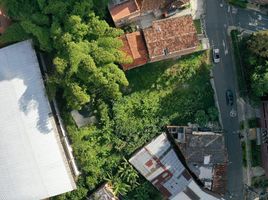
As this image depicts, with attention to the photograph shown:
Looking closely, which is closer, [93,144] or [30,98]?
[30,98]

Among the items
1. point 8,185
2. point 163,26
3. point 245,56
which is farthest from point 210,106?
point 8,185

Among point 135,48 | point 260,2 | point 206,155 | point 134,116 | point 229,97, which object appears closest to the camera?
point 135,48

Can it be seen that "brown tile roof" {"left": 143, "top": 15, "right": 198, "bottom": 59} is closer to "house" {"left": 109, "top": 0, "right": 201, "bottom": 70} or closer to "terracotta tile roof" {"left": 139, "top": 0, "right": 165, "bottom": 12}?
"house" {"left": 109, "top": 0, "right": 201, "bottom": 70}

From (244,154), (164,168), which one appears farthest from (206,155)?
(244,154)

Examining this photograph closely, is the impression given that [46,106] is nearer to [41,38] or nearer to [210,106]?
[41,38]

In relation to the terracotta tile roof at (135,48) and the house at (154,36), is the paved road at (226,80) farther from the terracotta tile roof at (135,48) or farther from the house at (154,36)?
the terracotta tile roof at (135,48)

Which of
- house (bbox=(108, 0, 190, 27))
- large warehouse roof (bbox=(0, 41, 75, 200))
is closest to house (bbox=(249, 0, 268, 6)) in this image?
house (bbox=(108, 0, 190, 27))

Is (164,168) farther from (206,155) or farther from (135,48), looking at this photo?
(135,48)
